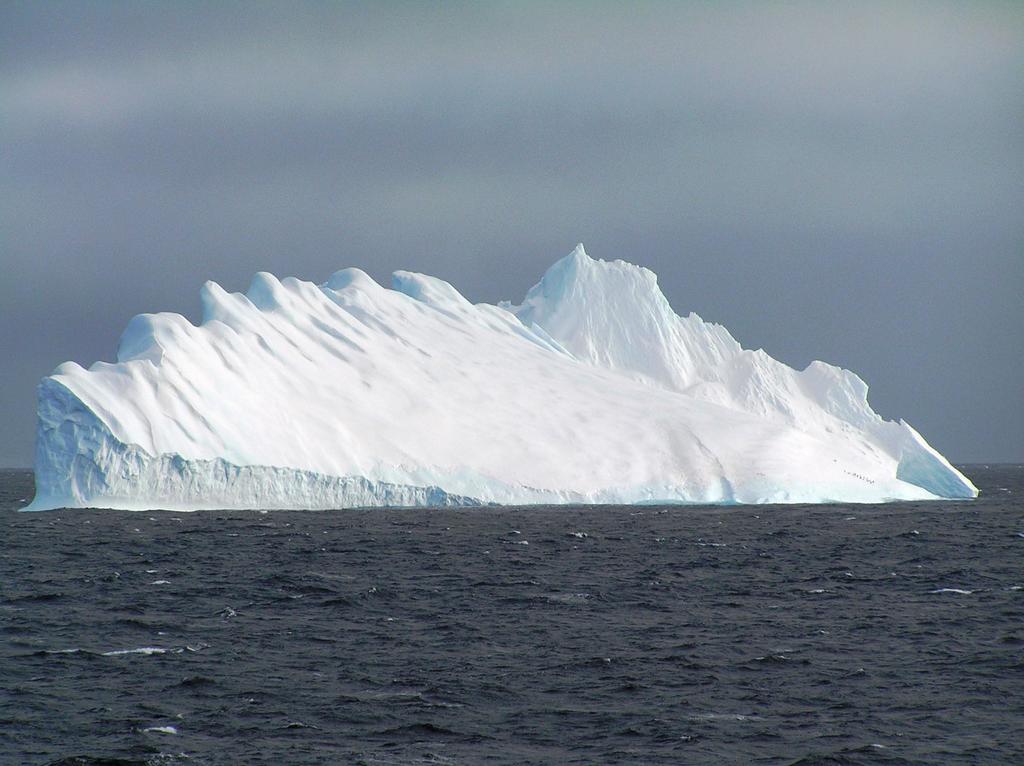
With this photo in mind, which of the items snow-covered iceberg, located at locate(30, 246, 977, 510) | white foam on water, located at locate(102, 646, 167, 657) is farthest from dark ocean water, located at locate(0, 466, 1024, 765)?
snow-covered iceberg, located at locate(30, 246, 977, 510)

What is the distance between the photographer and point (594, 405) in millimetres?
59938

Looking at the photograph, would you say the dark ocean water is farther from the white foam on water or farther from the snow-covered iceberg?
the snow-covered iceberg

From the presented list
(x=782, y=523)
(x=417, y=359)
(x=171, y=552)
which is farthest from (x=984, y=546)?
(x=417, y=359)

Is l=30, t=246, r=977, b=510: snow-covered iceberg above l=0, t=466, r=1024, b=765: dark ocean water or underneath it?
above

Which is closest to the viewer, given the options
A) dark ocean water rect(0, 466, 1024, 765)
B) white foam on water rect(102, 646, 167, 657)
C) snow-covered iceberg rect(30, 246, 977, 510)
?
dark ocean water rect(0, 466, 1024, 765)

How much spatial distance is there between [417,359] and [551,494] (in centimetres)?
1038

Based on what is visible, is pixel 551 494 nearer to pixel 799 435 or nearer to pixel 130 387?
pixel 799 435

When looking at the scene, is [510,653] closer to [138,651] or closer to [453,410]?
[138,651]

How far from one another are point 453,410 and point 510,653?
37.8 m

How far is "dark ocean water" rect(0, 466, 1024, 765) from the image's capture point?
46.3 ft

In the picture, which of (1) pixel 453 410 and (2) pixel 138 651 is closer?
(2) pixel 138 651

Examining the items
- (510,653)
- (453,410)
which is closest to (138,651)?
(510,653)

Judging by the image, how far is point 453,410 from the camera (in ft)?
185

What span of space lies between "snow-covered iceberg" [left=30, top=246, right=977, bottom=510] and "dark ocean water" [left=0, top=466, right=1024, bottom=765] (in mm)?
10449
